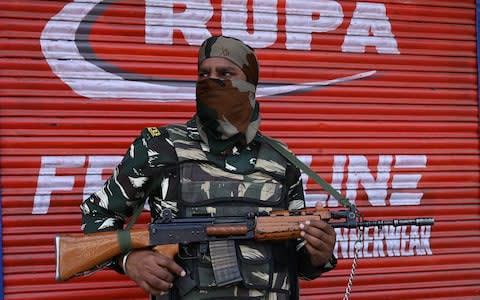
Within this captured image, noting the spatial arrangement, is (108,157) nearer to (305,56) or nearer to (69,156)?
(69,156)

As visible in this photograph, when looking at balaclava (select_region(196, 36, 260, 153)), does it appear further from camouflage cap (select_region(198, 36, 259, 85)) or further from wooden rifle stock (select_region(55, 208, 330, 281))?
wooden rifle stock (select_region(55, 208, 330, 281))

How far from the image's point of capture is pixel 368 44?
379 centimetres

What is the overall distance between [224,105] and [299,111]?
164 centimetres

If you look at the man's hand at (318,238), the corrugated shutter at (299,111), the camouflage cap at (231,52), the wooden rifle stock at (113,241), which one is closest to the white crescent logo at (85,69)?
the corrugated shutter at (299,111)

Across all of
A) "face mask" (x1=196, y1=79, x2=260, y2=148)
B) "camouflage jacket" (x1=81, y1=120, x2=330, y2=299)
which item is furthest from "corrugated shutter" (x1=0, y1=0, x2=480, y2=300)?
"face mask" (x1=196, y1=79, x2=260, y2=148)

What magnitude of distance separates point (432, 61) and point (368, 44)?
19.5 inches

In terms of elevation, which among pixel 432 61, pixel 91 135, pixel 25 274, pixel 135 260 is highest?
pixel 432 61

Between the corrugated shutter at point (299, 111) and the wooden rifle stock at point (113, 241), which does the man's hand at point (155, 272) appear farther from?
the corrugated shutter at point (299, 111)

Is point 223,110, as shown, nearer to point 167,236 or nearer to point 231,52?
point 231,52

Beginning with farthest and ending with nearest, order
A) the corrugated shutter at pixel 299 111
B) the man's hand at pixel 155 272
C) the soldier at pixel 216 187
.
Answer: the corrugated shutter at pixel 299 111 → the soldier at pixel 216 187 → the man's hand at pixel 155 272

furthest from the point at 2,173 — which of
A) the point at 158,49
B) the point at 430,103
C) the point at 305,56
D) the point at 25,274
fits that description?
the point at 430,103

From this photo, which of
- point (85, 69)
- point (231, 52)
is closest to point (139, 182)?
point (231, 52)

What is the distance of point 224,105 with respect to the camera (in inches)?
82.2

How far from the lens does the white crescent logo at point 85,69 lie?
3230 mm
